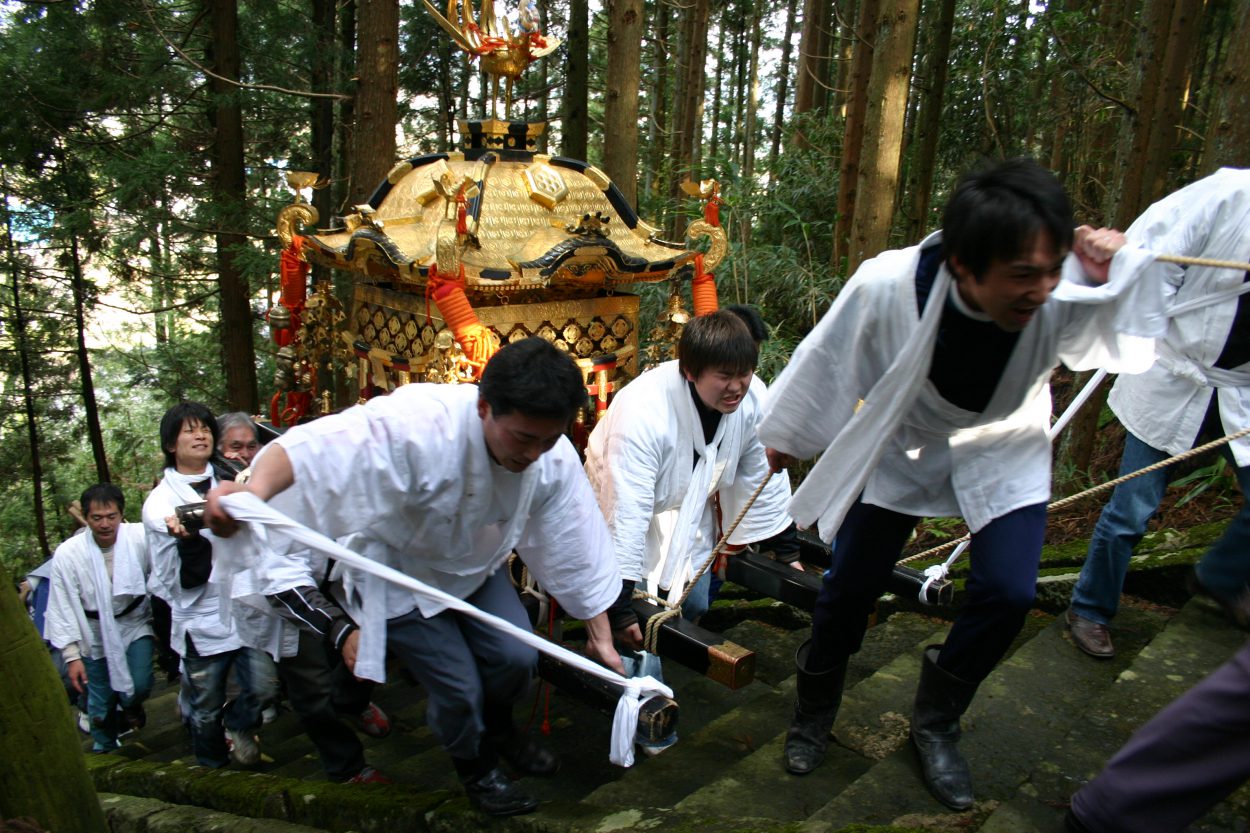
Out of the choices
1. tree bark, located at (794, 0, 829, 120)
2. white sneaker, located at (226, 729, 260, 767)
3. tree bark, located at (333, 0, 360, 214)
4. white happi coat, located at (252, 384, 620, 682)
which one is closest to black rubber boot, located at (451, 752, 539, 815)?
white happi coat, located at (252, 384, 620, 682)

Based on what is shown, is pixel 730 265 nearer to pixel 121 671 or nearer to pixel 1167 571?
pixel 1167 571

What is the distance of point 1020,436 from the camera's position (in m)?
2.33

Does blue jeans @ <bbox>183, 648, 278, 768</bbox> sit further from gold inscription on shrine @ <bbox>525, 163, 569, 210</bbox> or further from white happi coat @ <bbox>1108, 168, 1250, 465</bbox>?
white happi coat @ <bbox>1108, 168, 1250, 465</bbox>

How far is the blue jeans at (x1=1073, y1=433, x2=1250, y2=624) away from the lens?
2732 mm

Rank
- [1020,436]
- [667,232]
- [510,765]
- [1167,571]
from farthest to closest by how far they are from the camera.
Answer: [667,232], [1167,571], [510,765], [1020,436]

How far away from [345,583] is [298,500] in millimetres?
467

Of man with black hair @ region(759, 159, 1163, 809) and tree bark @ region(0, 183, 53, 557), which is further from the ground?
man with black hair @ region(759, 159, 1163, 809)

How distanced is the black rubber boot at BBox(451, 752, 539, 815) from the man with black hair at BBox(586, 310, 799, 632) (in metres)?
0.69

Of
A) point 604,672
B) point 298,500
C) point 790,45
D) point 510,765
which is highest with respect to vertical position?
point 790,45

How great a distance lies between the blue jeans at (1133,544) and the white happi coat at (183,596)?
3369 mm

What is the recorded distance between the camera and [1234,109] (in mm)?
3832

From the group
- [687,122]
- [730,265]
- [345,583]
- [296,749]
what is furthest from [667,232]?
[345,583]

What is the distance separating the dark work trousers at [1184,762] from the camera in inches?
66.4

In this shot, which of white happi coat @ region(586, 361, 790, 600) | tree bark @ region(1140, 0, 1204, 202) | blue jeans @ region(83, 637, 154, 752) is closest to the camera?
white happi coat @ region(586, 361, 790, 600)
